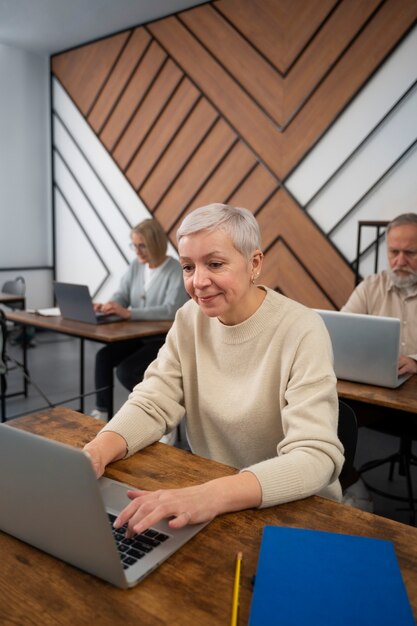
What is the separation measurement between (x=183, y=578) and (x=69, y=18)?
5.86 metres

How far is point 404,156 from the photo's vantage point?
4023 mm

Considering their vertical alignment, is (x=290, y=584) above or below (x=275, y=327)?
below

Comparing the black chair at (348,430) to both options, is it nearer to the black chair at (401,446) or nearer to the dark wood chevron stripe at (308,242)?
the black chair at (401,446)

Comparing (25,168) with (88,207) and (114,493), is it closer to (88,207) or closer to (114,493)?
(88,207)

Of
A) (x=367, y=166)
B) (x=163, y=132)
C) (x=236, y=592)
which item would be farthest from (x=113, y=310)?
(x=163, y=132)

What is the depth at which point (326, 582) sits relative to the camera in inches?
31.5

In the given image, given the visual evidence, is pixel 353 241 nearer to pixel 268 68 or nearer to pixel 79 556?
pixel 268 68

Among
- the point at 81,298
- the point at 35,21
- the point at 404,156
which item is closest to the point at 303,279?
the point at 404,156

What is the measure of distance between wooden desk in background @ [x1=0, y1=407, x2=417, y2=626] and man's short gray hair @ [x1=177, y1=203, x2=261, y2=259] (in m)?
0.59

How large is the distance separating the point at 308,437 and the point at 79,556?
1.85 feet

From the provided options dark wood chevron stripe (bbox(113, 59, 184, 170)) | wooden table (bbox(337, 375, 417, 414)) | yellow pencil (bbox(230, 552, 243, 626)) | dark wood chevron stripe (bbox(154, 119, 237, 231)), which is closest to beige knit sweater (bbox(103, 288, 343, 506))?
yellow pencil (bbox(230, 552, 243, 626))

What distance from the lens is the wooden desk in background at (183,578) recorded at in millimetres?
753

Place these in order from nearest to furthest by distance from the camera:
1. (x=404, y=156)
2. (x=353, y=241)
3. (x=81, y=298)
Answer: (x=81, y=298) → (x=404, y=156) → (x=353, y=241)

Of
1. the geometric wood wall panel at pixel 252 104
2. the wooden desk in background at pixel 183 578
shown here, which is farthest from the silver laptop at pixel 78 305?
the wooden desk in background at pixel 183 578
